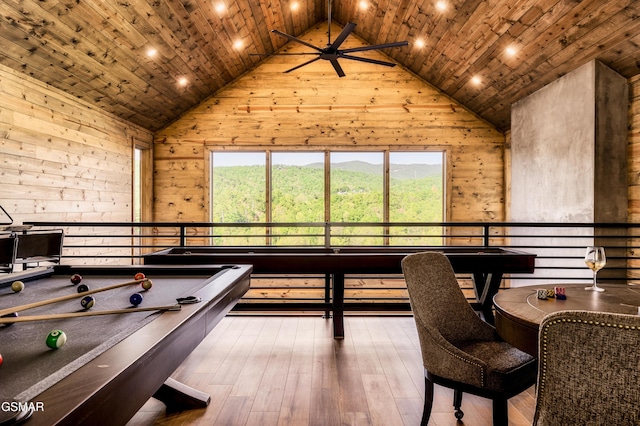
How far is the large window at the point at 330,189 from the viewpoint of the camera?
7441 mm

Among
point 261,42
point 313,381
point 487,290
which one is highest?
point 261,42

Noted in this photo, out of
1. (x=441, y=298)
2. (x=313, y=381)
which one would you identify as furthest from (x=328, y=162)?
(x=441, y=298)

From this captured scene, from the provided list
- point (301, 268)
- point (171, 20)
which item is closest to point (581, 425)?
point (301, 268)

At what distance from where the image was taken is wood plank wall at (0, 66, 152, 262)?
414 centimetres

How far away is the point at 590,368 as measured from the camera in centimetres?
101

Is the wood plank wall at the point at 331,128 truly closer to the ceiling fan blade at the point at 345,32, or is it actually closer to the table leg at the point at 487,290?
the ceiling fan blade at the point at 345,32

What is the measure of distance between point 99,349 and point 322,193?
21.3 ft

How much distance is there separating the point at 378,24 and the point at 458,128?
Answer: 2381 millimetres

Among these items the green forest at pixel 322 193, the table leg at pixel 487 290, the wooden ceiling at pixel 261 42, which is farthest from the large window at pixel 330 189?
the table leg at pixel 487 290

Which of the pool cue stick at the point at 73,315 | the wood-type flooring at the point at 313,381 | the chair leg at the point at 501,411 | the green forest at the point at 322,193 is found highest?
the green forest at the point at 322,193

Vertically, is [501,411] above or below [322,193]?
below

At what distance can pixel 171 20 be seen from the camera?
4.73 metres

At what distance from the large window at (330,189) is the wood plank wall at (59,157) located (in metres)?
1.81

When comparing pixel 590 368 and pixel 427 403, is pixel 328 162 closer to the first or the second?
pixel 427 403
